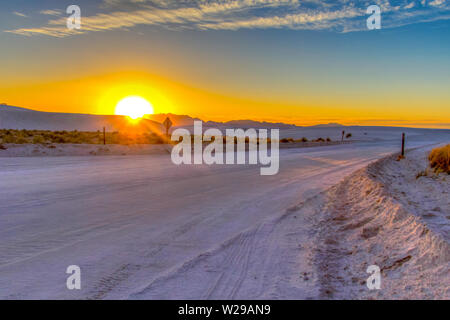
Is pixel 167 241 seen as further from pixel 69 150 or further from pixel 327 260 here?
pixel 69 150

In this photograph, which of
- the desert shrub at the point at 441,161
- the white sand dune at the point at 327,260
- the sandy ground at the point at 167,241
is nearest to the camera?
the white sand dune at the point at 327,260

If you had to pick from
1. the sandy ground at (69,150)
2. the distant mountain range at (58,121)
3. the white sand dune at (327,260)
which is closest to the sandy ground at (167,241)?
the white sand dune at (327,260)

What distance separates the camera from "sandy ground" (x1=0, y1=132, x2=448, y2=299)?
3.82 m

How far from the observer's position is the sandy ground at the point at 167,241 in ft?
12.5

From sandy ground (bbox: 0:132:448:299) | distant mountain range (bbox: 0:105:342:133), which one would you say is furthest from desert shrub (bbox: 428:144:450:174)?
distant mountain range (bbox: 0:105:342:133)

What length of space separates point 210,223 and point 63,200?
12.8ft

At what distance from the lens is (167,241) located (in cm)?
541

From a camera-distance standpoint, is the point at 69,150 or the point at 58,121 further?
the point at 58,121

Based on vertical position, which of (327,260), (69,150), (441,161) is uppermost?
(69,150)

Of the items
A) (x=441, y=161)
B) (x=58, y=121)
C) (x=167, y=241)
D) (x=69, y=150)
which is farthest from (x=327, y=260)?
(x=58, y=121)

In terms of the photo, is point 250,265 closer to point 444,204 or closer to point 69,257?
point 69,257

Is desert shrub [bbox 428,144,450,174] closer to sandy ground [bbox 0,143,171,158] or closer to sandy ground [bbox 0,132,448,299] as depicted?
sandy ground [bbox 0,132,448,299]

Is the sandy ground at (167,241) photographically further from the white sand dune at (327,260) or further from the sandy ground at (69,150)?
the sandy ground at (69,150)

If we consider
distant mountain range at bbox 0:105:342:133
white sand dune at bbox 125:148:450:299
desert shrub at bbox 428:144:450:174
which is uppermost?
distant mountain range at bbox 0:105:342:133
